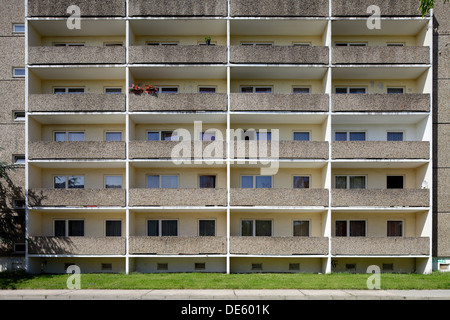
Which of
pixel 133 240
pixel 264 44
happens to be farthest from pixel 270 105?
pixel 133 240

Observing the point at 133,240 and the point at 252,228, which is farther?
the point at 252,228

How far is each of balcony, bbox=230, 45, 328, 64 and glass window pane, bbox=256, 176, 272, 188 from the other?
5811 millimetres

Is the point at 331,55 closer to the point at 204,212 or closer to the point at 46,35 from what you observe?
the point at 204,212

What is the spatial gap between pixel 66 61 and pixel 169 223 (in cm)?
945

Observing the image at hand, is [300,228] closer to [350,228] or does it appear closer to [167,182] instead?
[350,228]

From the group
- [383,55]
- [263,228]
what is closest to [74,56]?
[263,228]

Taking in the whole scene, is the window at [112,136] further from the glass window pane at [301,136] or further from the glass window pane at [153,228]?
the glass window pane at [301,136]

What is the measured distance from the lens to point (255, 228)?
22344 millimetres

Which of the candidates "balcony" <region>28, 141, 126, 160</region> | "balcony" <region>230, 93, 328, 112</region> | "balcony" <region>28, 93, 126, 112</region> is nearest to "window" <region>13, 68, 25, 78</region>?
"balcony" <region>28, 93, 126, 112</region>

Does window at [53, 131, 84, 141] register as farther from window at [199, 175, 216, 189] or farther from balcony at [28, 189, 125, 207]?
window at [199, 175, 216, 189]

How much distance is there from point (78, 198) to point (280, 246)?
993 cm

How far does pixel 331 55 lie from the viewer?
2138cm

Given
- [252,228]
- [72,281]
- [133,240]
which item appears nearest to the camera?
[72,281]

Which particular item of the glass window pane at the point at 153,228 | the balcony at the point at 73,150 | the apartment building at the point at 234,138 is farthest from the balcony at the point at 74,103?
the glass window pane at the point at 153,228
